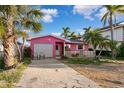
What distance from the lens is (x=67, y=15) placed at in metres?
27.9

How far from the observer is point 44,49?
96.7 ft

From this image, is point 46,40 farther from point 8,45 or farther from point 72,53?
point 8,45

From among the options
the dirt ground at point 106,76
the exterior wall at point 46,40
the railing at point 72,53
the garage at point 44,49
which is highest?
the exterior wall at point 46,40

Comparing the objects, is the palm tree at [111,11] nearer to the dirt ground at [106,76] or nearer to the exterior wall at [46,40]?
the exterior wall at [46,40]

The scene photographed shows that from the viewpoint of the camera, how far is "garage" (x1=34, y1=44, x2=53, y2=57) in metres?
29.1

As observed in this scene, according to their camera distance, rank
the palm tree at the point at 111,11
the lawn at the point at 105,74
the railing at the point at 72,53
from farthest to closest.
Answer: the railing at the point at 72,53
the palm tree at the point at 111,11
the lawn at the point at 105,74

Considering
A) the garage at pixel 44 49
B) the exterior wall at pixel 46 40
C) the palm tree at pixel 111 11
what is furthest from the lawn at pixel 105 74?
the exterior wall at pixel 46 40

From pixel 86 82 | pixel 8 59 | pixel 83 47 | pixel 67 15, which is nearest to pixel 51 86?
pixel 86 82

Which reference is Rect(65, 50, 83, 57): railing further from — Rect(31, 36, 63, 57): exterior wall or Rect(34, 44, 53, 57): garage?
Rect(34, 44, 53, 57): garage

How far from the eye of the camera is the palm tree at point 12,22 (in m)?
13.4

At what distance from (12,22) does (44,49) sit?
1405 centimetres

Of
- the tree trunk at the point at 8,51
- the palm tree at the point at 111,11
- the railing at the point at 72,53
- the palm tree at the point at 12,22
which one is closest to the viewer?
the palm tree at the point at 12,22

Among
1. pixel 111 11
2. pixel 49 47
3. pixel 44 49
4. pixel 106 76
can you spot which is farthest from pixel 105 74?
pixel 49 47

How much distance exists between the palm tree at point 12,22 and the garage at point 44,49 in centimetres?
1194
